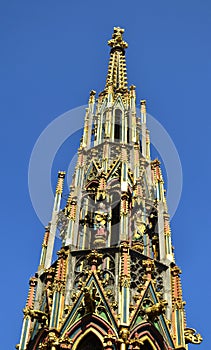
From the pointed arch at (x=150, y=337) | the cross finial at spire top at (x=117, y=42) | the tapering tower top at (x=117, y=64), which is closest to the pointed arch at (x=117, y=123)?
the tapering tower top at (x=117, y=64)

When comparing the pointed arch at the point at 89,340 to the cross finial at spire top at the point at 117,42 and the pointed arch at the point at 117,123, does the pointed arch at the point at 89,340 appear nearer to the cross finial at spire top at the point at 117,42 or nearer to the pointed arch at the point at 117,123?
the pointed arch at the point at 117,123

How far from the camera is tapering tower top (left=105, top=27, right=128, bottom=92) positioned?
40156 mm

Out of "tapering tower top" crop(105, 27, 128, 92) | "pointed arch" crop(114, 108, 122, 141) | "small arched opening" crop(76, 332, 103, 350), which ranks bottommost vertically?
"small arched opening" crop(76, 332, 103, 350)

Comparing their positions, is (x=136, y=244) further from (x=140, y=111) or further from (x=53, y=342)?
(x=140, y=111)

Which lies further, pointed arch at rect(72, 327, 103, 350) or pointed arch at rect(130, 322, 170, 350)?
pointed arch at rect(130, 322, 170, 350)

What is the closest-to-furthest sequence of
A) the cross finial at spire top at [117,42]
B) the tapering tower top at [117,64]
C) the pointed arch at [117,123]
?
the pointed arch at [117,123]
the tapering tower top at [117,64]
the cross finial at spire top at [117,42]

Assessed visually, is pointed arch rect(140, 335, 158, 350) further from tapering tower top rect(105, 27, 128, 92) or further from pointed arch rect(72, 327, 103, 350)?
tapering tower top rect(105, 27, 128, 92)

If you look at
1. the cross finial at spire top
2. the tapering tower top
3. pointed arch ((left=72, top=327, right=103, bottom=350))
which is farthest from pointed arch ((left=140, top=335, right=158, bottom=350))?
the cross finial at spire top

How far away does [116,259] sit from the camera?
2506 centimetres

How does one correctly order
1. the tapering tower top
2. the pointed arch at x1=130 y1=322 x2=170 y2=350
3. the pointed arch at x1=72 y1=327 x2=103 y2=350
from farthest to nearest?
1. the tapering tower top
2. the pointed arch at x1=130 y1=322 x2=170 y2=350
3. the pointed arch at x1=72 y1=327 x2=103 y2=350

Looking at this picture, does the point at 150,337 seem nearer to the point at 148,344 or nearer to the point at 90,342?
the point at 148,344

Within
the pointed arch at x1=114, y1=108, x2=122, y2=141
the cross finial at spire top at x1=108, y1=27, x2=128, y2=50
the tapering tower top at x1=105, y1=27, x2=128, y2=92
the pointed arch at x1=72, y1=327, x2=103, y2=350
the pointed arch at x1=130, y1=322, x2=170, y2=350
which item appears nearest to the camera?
the pointed arch at x1=72, y1=327, x2=103, y2=350

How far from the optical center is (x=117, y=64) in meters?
42.6

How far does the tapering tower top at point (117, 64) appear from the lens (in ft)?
132
